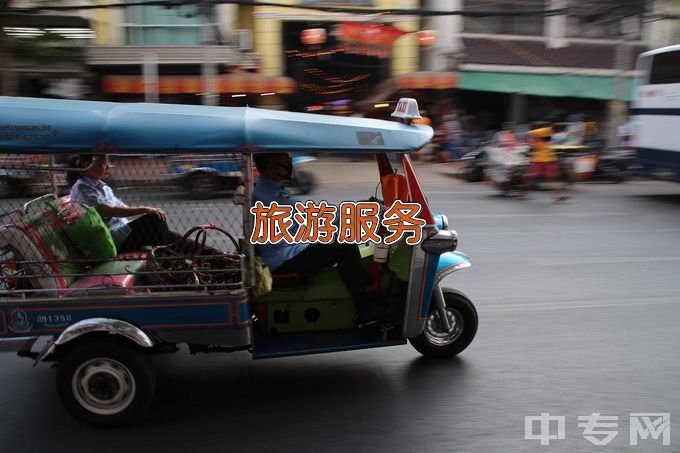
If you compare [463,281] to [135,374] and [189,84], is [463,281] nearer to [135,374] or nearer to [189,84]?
[135,374]

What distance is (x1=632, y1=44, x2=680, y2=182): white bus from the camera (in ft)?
39.3

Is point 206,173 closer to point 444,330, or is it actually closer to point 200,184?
point 200,184

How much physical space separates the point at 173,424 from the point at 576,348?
3.06 metres

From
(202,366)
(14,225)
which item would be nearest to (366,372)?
(202,366)

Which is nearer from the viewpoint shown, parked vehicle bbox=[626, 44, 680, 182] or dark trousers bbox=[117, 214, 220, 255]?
dark trousers bbox=[117, 214, 220, 255]

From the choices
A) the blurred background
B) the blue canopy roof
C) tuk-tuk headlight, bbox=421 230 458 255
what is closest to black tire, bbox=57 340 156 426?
the blue canopy roof

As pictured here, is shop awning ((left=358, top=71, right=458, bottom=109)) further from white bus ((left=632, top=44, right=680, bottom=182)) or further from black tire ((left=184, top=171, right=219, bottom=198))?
black tire ((left=184, top=171, right=219, bottom=198))

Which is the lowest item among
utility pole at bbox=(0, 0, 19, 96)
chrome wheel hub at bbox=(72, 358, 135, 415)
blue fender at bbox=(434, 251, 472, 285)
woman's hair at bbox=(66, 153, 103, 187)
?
chrome wheel hub at bbox=(72, 358, 135, 415)

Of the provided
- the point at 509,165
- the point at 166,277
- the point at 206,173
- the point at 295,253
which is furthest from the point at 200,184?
the point at 509,165

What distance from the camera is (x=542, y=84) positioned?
20609 mm

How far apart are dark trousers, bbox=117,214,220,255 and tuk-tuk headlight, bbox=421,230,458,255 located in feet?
6.10

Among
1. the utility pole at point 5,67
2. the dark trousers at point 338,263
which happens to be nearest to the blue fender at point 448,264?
the dark trousers at point 338,263

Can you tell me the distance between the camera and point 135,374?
3.53 meters

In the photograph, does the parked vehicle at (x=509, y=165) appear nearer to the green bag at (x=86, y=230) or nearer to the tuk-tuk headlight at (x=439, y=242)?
the tuk-tuk headlight at (x=439, y=242)
